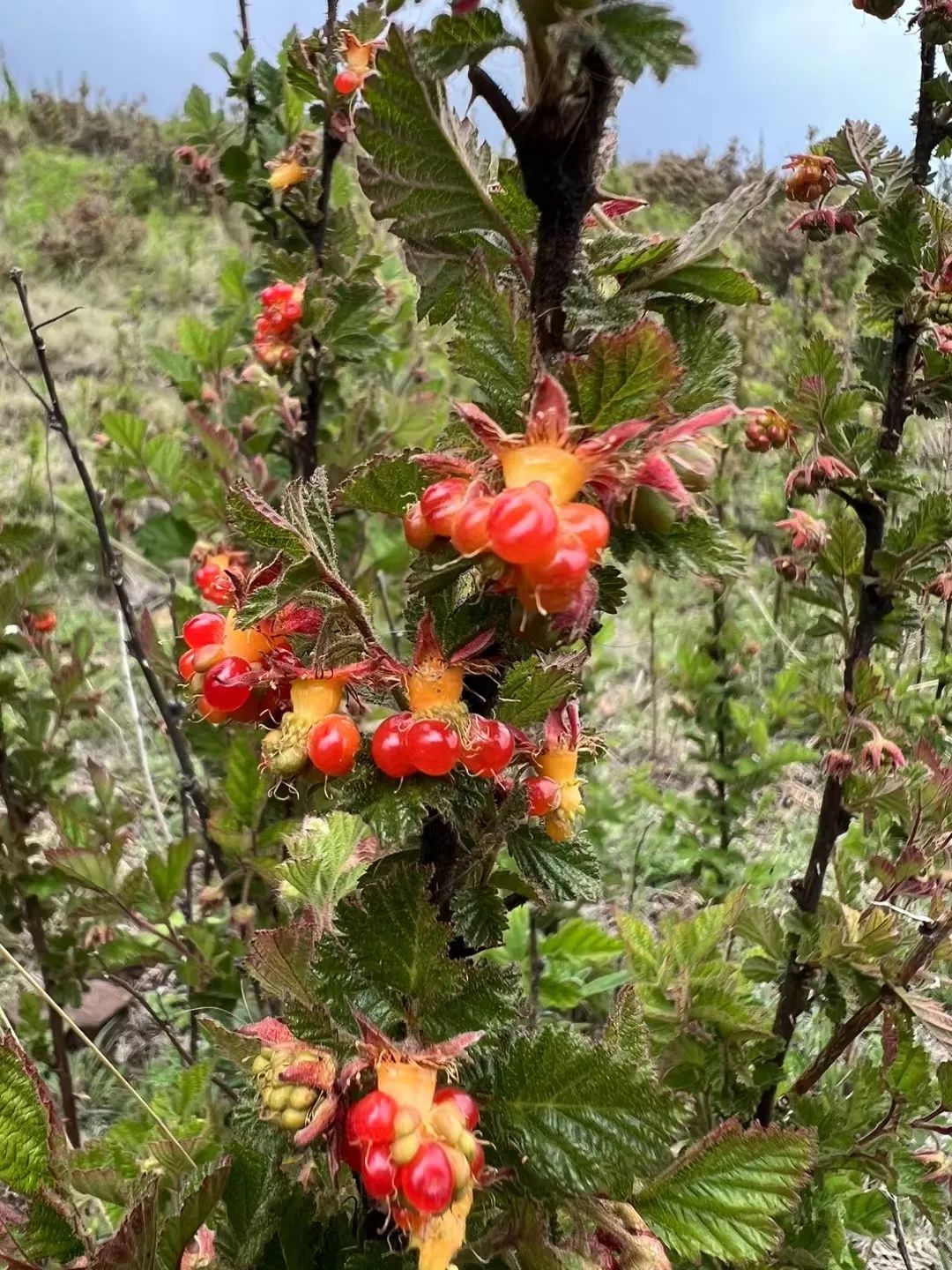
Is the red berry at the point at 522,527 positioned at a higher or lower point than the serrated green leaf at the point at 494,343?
lower

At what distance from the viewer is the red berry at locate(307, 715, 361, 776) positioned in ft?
1.67

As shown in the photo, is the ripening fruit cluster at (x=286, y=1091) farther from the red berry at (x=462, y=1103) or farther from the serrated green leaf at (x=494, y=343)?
the serrated green leaf at (x=494, y=343)

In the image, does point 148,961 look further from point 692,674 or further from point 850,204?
point 850,204

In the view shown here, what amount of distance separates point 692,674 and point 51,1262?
1571 mm

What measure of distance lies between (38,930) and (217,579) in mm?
973

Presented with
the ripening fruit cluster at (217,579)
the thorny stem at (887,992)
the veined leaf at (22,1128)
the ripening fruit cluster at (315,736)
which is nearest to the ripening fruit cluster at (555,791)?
the ripening fruit cluster at (315,736)

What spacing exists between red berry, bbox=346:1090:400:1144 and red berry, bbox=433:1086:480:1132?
0.10 feet

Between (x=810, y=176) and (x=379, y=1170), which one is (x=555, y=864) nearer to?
(x=379, y=1170)

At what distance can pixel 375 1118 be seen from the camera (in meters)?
0.46

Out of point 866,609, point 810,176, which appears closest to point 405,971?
point 866,609

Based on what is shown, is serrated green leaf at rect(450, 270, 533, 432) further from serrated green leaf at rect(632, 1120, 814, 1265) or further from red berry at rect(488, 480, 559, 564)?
serrated green leaf at rect(632, 1120, 814, 1265)

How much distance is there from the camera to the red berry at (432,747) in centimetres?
49

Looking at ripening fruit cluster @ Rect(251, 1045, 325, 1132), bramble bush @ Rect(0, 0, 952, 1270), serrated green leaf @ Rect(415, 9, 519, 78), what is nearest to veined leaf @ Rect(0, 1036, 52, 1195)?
bramble bush @ Rect(0, 0, 952, 1270)

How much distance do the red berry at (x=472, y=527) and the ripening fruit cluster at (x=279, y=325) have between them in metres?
1.09
